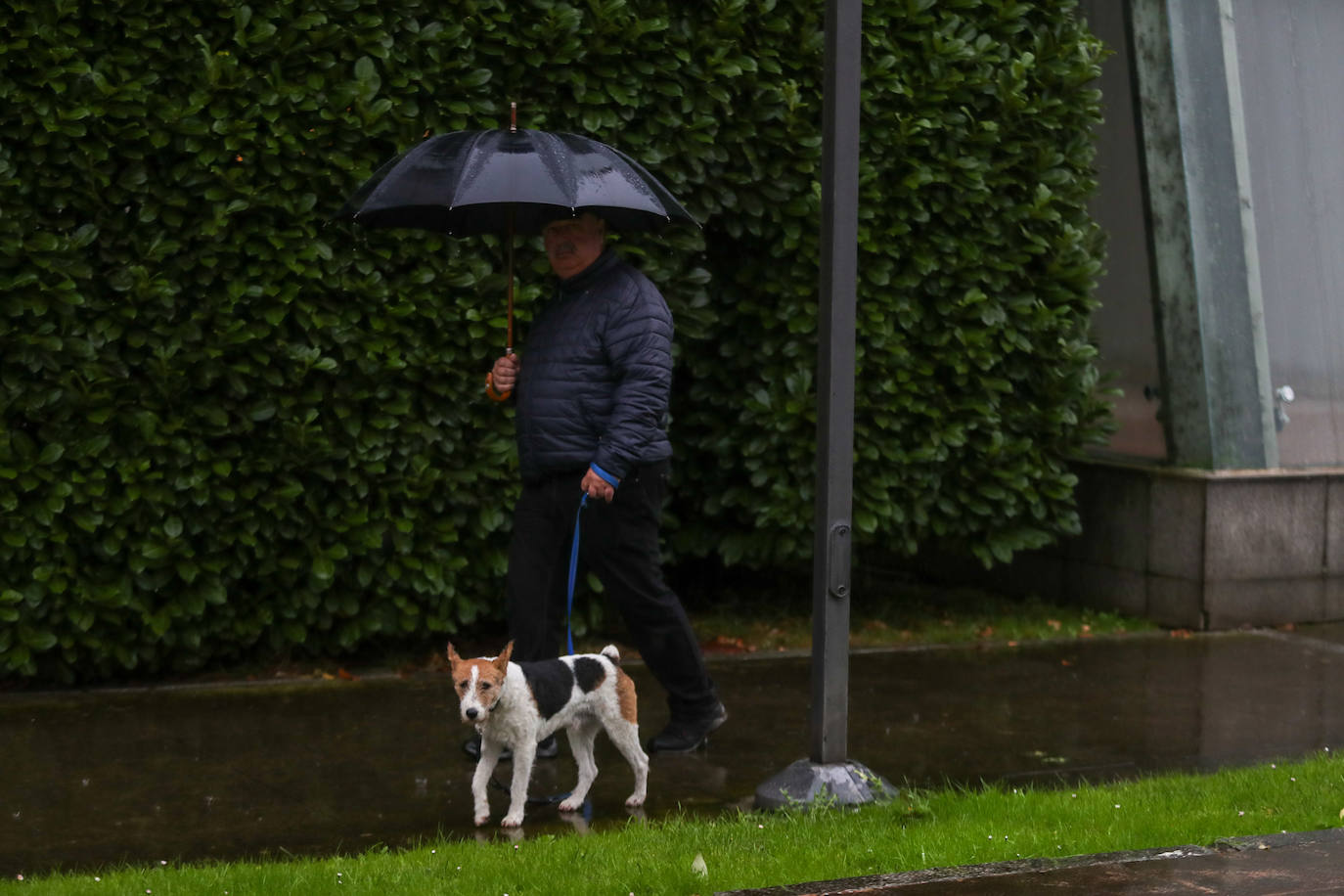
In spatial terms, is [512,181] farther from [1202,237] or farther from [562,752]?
[1202,237]

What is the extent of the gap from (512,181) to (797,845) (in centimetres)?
224

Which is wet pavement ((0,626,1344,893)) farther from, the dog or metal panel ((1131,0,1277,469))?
metal panel ((1131,0,1277,469))

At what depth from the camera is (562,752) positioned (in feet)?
21.2

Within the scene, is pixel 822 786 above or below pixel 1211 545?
below

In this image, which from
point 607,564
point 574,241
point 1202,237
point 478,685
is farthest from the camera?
point 1202,237

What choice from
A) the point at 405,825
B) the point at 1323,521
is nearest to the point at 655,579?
the point at 405,825

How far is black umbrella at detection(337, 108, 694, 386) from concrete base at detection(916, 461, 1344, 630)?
4027mm

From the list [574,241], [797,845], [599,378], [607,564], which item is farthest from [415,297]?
[797,845]

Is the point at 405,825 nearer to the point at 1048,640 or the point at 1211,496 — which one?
the point at 1048,640

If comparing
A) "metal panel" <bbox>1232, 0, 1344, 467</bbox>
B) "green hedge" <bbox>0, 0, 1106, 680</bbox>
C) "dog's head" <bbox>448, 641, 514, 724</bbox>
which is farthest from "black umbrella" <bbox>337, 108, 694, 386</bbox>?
"metal panel" <bbox>1232, 0, 1344, 467</bbox>

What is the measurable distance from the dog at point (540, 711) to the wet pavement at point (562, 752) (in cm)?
13

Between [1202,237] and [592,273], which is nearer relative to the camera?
[592,273]

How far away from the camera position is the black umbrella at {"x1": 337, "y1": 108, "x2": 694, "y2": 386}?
5.33 metres

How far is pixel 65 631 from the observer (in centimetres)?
694
